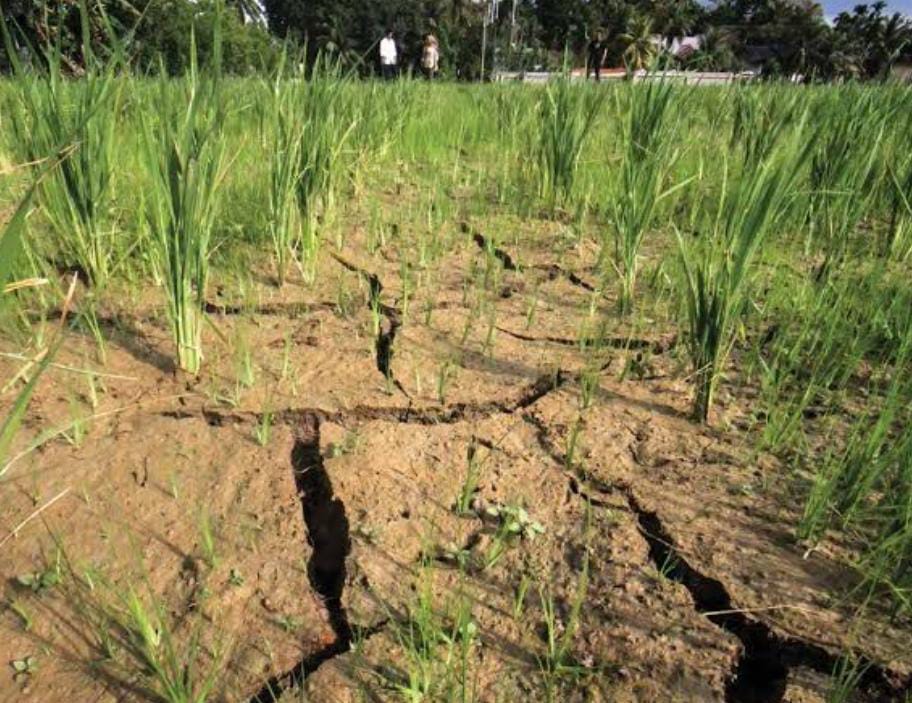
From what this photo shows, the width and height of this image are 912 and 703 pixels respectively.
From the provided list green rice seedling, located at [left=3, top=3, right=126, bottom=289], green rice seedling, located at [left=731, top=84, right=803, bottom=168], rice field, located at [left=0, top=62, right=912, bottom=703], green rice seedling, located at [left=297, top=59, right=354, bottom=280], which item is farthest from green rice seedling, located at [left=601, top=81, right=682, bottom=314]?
green rice seedling, located at [left=3, top=3, right=126, bottom=289]

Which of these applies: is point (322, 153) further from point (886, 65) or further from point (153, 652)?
point (886, 65)

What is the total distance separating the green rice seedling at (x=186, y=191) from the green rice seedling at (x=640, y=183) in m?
0.95

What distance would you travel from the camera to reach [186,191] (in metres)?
1.23

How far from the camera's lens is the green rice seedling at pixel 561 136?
2.36 metres

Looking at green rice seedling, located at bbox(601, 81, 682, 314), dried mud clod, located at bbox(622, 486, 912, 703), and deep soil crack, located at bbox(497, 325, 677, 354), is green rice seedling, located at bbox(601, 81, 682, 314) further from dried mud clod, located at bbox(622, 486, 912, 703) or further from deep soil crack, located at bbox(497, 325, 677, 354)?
dried mud clod, located at bbox(622, 486, 912, 703)

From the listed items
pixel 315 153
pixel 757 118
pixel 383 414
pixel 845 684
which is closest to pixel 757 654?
pixel 845 684

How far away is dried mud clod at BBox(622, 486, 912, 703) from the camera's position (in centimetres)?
84

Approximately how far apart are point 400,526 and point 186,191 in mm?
718

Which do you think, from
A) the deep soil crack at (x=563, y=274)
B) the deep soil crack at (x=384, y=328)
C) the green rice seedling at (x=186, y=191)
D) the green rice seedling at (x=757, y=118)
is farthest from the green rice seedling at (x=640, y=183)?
the green rice seedling at (x=186, y=191)

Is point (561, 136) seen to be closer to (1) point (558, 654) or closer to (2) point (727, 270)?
(2) point (727, 270)

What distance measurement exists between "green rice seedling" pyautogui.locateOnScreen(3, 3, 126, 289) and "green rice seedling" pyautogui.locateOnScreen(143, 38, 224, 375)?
0.19 meters

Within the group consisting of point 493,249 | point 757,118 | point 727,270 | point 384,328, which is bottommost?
point 384,328

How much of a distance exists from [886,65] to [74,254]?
3.21 meters

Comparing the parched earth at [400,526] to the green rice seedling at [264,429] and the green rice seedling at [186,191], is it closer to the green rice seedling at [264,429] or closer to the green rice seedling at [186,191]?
the green rice seedling at [264,429]
